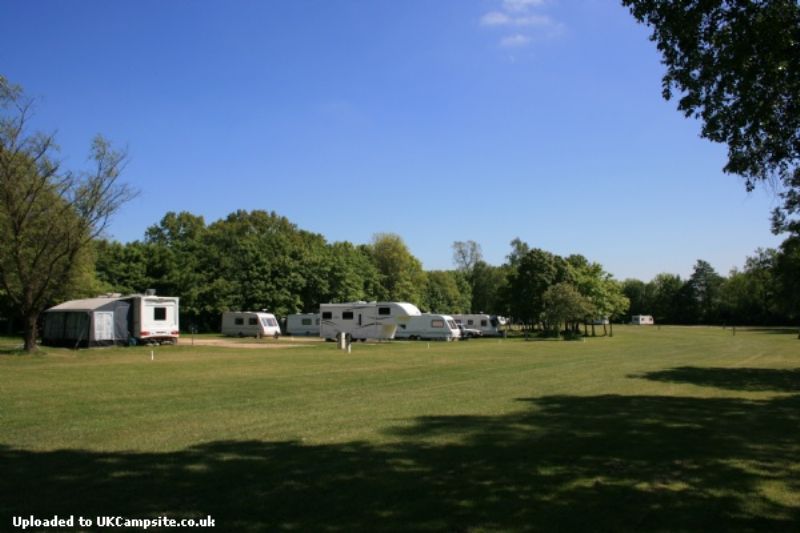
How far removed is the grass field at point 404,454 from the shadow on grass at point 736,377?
834mm

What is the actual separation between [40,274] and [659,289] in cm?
11706

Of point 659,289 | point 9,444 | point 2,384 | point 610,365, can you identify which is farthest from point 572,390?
point 659,289

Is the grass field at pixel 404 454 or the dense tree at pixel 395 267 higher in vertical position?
the dense tree at pixel 395 267

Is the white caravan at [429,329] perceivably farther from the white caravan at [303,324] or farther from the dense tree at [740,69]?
the dense tree at [740,69]

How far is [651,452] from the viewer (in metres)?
8.04

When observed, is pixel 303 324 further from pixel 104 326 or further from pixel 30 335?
pixel 30 335

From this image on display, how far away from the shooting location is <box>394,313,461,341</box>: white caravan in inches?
1870

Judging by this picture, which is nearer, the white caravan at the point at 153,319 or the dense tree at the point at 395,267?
the white caravan at the point at 153,319

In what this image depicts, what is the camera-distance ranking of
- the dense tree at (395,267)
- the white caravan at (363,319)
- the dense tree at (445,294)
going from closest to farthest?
the white caravan at (363,319) → the dense tree at (395,267) → the dense tree at (445,294)

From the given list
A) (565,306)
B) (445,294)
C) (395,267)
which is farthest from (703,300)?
(565,306)

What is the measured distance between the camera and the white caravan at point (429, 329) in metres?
47.5

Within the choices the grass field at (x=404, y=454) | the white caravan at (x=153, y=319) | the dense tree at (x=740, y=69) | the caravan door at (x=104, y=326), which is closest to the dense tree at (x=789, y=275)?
the grass field at (x=404, y=454)

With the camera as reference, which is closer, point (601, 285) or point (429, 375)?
point (429, 375)

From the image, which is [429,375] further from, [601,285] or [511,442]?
[601,285]
